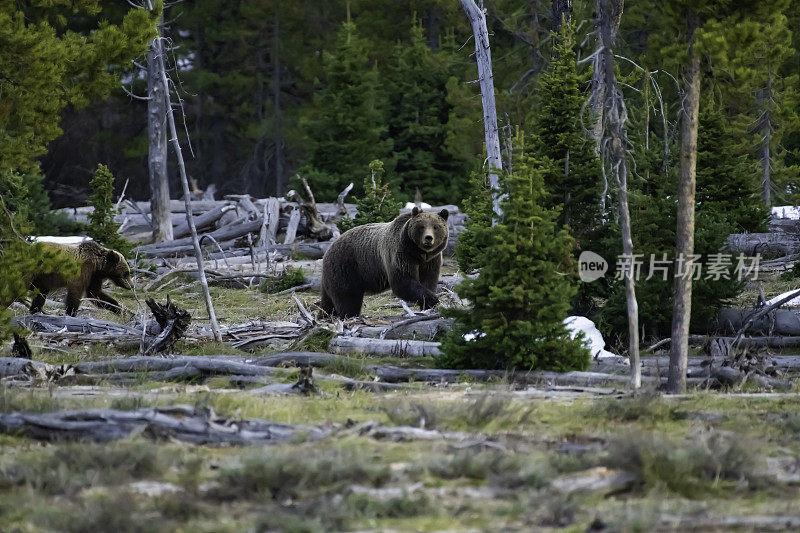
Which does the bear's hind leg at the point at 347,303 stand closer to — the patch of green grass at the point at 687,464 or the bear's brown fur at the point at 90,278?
the bear's brown fur at the point at 90,278

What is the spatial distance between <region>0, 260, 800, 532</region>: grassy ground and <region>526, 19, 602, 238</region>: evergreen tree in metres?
4.70

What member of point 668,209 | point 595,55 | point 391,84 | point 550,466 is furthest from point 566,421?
point 391,84

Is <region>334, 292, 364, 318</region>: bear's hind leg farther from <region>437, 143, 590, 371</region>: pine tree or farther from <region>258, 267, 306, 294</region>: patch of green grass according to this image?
<region>437, 143, 590, 371</region>: pine tree

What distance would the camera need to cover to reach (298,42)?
40812 millimetres

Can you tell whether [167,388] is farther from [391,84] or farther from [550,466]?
[391,84]

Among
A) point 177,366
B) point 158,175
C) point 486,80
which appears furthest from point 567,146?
point 158,175

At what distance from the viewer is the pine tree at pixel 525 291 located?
923cm

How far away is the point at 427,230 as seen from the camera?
511 inches

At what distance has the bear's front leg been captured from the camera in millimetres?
13312

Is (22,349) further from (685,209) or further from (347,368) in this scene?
(685,209)

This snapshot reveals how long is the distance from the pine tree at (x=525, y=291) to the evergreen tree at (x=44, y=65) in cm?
434

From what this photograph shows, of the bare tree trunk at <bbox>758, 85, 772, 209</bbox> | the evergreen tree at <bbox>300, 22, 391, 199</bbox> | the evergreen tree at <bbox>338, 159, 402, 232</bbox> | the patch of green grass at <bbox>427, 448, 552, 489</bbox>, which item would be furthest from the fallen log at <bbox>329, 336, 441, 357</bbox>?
the evergreen tree at <bbox>300, 22, 391, 199</bbox>

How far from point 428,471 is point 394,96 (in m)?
29.1

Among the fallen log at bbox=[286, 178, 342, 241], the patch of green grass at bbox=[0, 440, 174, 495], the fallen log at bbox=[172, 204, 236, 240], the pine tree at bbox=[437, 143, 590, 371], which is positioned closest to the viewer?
the patch of green grass at bbox=[0, 440, 174, 495]
